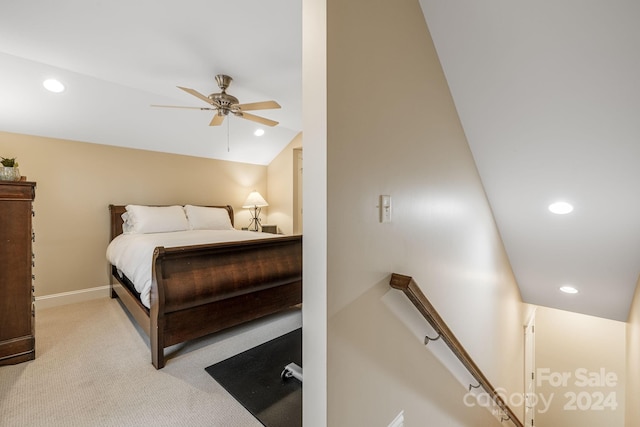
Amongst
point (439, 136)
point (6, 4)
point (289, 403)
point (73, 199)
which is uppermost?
point (6, 4)

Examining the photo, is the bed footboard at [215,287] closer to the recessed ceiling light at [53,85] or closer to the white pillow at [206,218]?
the white pillow at [206,218]

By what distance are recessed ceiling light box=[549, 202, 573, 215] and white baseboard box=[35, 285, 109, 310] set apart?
4934 mm

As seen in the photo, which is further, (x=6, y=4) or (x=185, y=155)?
(x=185, y=155)

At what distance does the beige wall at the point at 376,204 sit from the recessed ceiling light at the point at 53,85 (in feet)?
10.1

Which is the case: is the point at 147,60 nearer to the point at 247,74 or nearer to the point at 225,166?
the point at 247,74

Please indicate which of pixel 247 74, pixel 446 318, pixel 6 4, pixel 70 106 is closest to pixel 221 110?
pixel 247 74

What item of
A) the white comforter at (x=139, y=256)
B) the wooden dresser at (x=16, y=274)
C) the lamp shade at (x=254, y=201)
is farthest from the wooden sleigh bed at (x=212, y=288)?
the lamp shade at (x=254, y=201)

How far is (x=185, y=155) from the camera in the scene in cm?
412

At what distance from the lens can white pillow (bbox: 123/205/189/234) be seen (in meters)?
3.28

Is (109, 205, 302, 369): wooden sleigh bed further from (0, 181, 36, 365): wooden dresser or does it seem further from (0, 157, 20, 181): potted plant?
(0, 157, 20, 181): potted plant

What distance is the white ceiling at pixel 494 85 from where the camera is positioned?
4.52 feet

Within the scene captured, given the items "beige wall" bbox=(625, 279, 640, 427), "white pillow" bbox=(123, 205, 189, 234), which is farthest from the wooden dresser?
"beige wall" bbox=(625, 279, 640, 427)

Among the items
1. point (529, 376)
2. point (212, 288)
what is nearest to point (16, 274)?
point (212, 288)

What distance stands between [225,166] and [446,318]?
4148mm
